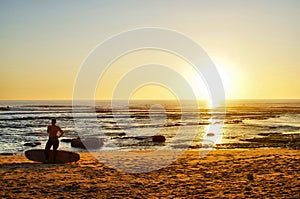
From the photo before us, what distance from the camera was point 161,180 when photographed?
47.5ft

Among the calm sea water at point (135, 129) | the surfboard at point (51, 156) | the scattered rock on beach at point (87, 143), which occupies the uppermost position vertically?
the surfboard at point (51, 156)

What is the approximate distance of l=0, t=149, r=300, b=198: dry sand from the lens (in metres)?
12.1

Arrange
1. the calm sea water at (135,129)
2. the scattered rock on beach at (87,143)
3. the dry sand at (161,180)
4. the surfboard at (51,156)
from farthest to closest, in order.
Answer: the calm sea water at (135,129)
the scattered rock on beach at (87,143)
the surfboard at (51,156)
the dry sand at (161,180)

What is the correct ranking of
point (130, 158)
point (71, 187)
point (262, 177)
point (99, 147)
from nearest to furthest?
point (71, 187), point (262, 177), point (130, 158), point (99, 147)

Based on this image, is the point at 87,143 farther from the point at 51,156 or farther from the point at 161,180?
the point at 161,180

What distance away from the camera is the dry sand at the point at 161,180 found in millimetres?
12102

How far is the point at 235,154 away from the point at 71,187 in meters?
13.0

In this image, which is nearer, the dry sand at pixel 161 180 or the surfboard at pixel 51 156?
the dry sand at pixel 161 180

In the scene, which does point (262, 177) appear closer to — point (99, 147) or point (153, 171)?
point (153, 171)

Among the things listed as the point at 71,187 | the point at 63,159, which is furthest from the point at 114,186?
the point at 63,159

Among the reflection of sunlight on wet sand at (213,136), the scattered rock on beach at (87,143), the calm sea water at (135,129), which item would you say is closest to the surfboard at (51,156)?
the calm sea water at (135,129)

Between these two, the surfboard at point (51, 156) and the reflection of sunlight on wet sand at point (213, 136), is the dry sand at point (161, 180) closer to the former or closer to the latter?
the surfboard at point (51, 156)

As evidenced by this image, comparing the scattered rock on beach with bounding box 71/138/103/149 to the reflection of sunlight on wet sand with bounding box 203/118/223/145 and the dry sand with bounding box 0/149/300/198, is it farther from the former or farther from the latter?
the reflection of sunlight on wet sand with bounding box 203/118/223/145

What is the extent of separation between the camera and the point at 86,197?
1166cm
